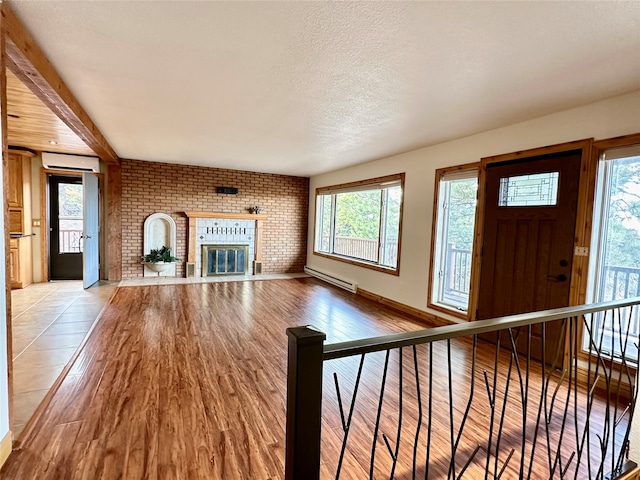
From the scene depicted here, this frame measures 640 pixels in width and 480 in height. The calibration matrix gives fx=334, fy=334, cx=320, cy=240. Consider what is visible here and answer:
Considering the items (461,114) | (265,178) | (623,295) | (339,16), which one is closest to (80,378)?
(339,16)

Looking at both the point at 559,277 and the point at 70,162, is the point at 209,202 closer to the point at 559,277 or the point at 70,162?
the point at 70,162

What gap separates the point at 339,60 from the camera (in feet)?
7.36

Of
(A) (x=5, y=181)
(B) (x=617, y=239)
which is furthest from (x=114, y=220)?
(B) (x=617, y=239)

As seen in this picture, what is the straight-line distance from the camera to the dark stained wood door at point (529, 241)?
3.05 meters

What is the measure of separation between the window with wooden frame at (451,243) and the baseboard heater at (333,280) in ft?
6.38

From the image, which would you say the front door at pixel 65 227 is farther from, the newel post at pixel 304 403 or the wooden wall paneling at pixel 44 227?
the newel post at pixel 304 403

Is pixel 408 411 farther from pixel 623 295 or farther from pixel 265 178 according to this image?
pixel 265 178

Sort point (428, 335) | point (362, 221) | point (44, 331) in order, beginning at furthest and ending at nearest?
point (362, 221)
point (44, 331)
point (428, 335)

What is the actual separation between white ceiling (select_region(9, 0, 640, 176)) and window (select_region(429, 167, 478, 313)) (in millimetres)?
750

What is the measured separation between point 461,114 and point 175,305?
443 cm

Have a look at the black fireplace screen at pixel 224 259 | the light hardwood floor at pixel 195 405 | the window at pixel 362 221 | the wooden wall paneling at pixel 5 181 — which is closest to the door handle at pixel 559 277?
the light hardwood floor at pixel 195 405

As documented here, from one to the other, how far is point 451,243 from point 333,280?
2.98 meters

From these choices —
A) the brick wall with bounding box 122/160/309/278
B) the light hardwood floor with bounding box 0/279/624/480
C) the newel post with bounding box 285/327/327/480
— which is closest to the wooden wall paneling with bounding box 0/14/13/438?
the light hardwood floor with bounding box 0/279/624/480

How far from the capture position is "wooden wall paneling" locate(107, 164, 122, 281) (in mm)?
6445
